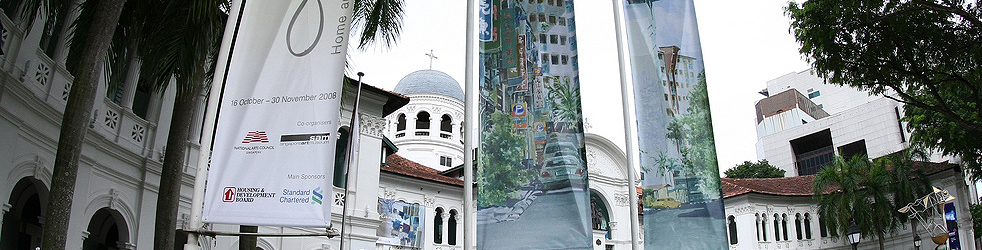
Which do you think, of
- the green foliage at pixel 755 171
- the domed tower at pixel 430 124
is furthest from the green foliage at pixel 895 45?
the green foliage at pixel 755 171

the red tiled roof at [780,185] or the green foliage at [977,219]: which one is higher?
the red tiled roof at [780,185]

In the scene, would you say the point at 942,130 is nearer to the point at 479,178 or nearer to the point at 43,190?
the point at 479,178

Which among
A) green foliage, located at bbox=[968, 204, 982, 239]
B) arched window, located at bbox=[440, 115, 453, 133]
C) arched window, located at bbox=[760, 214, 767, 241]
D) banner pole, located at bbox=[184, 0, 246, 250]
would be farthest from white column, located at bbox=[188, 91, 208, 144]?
green foliage, located at bbox=[968, 204, 982, 239]

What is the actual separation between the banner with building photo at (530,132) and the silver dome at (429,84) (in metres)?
35.1

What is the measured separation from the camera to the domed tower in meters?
46.1

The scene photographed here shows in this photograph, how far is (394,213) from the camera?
29.4 meters

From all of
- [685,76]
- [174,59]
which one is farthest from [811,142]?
[174,59]

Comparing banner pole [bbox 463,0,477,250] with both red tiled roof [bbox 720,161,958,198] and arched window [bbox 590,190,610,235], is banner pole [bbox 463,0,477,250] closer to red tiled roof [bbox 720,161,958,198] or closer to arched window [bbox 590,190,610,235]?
arched window [bbox 590,190,610,235]

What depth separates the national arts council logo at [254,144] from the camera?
21.2 ft

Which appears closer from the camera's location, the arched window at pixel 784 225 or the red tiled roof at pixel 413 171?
the red tiled roof at pixel 413 171

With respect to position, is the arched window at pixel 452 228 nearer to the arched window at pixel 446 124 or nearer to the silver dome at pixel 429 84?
the arched window at pixel 446 124

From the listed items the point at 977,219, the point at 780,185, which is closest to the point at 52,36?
the point at 780,185

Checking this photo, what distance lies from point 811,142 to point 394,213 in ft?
156

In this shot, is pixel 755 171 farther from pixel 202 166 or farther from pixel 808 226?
pixel 202 166
